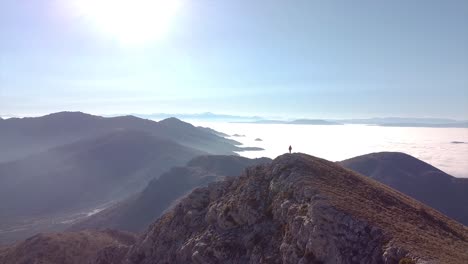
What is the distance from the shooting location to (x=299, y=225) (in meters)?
26.1

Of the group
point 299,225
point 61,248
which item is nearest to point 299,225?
point 299,225

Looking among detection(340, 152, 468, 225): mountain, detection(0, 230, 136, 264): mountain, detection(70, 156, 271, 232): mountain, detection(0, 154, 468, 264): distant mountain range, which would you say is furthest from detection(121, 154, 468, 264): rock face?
detection(340, 152, 468, 225): mountain

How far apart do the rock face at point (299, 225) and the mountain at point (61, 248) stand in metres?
25.6

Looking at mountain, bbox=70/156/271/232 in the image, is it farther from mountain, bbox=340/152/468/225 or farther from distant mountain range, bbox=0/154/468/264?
distant mountain range, bbox=0/154/468/264

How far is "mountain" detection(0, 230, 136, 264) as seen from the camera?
65.9m

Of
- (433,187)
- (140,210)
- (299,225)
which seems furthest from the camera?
(433,187)

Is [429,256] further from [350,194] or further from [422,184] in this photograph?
[422,184]

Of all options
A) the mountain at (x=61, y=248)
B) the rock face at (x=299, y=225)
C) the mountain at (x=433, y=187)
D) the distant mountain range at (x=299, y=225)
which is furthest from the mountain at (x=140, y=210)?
the rock face at (x=299, y=225)

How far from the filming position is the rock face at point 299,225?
22328 millimetres

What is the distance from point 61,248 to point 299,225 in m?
58.5

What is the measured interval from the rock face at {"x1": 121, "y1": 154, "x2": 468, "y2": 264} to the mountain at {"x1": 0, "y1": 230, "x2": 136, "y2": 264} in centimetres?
2557

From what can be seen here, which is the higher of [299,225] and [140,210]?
[299,225]

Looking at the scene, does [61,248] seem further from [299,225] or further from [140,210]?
[140,210]

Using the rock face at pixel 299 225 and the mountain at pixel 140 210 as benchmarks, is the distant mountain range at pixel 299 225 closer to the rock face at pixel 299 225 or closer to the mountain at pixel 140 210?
the rock face at pixel 299 225
